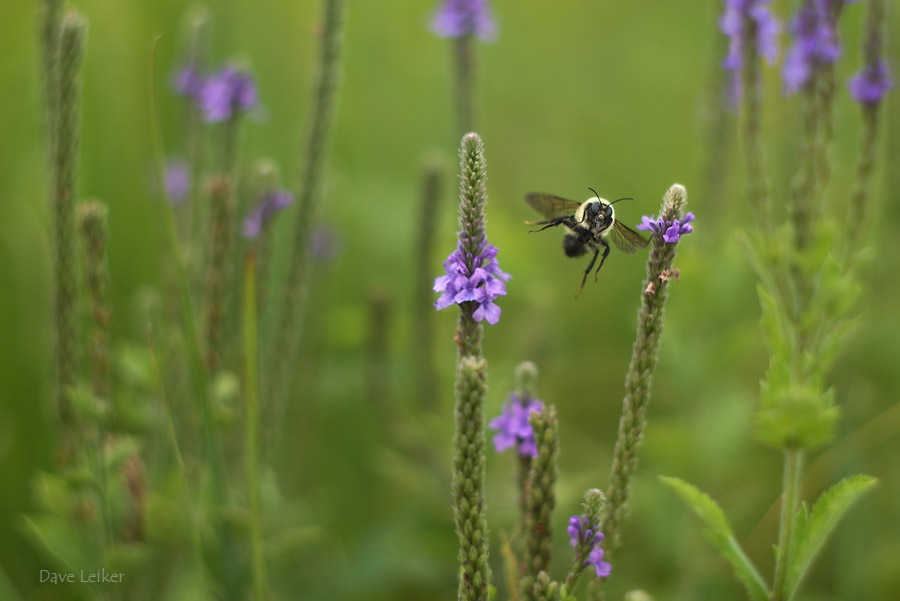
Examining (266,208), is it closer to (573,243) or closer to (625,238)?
(573,243)

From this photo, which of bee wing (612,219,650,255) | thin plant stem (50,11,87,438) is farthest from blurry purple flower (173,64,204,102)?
bee wing (612,219,650,255)

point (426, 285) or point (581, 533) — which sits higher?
point (426, 285)

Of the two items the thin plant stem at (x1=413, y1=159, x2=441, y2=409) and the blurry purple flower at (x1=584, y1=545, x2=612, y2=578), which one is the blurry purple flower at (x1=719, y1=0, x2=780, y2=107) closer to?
the thin plant stem at (x1=413, y1=159, x2=441, y2=409)

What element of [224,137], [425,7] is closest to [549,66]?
[425,7]

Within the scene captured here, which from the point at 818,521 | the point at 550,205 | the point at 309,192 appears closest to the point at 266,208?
the point at 309,192

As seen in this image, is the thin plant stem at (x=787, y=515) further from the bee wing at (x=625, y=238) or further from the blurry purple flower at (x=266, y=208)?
the blurry purple flower at (x=266, y=208)

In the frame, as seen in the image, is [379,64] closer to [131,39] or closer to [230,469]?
[131,39]

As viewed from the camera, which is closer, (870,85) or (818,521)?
(818,521)
